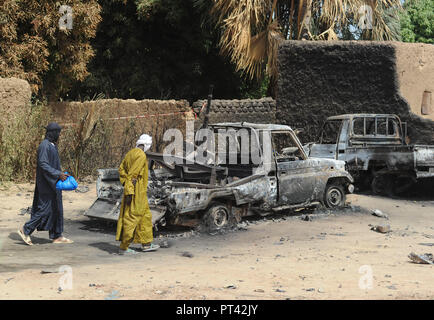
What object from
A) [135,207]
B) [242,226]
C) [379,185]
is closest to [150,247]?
[135,207]

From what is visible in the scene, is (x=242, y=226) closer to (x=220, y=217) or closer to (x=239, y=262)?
(x=220, y=217)

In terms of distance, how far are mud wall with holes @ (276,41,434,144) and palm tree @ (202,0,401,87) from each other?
302 cm

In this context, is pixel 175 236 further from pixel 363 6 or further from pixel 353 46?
pixel 363 6

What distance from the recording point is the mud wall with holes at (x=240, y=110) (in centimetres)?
1834

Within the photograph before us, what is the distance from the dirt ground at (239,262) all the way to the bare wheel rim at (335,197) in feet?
1.21

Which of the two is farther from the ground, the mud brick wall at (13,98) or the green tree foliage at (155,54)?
the green tree foliage at (155,54)

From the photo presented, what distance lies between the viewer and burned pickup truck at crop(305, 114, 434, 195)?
13.1 meters

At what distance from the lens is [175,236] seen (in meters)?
9.35

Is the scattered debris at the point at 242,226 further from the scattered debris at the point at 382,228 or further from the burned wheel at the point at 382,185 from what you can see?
the burned wheel at the point at 382,185

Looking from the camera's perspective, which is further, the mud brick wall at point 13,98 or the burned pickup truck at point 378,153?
the mud brick wall at point 13,98

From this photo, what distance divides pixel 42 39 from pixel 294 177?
31.7 ft

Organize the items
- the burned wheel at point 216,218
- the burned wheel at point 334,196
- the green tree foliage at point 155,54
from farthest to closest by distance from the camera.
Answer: the green tree foliage at point 155,54 < the burned wheel at point 334,196 < the burned wheel at point 216,218

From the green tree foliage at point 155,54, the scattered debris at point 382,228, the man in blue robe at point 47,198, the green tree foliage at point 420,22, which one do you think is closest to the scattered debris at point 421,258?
the scattered debris at point 382,228

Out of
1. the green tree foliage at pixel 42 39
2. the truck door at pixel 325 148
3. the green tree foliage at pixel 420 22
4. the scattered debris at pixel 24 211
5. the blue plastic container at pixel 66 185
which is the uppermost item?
the green tree foliage at pixel 420 22
